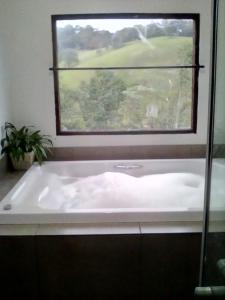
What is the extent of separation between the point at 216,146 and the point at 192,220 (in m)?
0.84

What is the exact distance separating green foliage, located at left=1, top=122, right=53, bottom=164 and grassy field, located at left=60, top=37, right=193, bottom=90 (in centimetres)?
58

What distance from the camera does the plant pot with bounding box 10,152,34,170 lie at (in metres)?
3.03

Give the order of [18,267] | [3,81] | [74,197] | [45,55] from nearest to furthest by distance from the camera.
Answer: [18,267], [74,197], [3,81], [45,55]

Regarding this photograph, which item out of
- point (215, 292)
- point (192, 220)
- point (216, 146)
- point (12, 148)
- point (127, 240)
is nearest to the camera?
point (215, 292)

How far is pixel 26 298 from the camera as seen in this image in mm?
1932

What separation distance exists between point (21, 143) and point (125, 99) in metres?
1.08

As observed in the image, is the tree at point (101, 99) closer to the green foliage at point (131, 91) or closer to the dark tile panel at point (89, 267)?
the green foliage at point (131, 91)

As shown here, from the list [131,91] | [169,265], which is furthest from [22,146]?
[169,265]

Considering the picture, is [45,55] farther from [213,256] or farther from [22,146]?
[213,256]

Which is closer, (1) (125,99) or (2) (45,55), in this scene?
(2) (45,55)

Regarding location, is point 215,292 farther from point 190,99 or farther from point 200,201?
point 190,99

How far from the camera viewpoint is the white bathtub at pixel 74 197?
2004 millimetres

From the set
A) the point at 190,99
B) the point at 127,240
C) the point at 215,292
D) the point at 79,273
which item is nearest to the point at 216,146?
the point at 215,292

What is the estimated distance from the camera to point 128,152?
10.9 feet
